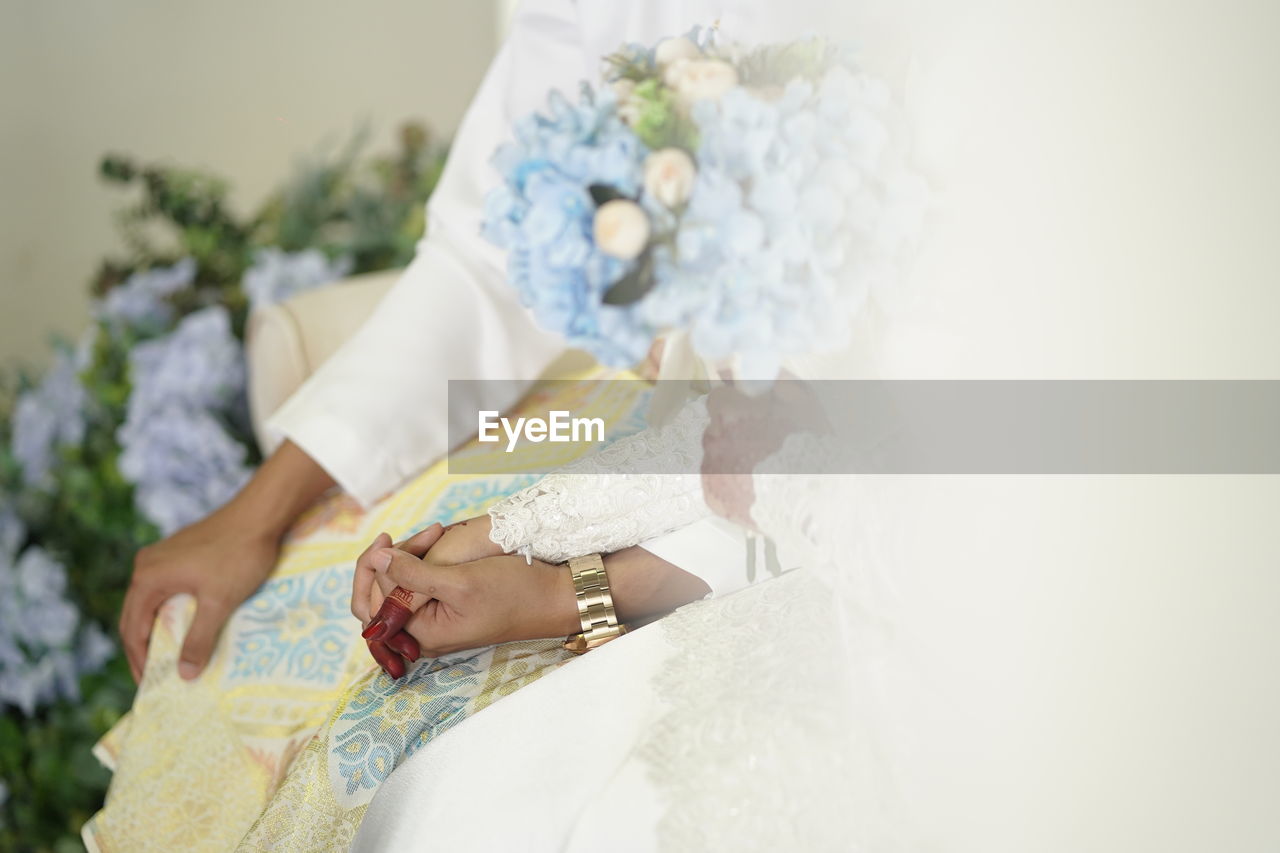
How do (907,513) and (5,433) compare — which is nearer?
(907,513)

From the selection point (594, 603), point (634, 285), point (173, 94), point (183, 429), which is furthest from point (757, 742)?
point (173, 94)

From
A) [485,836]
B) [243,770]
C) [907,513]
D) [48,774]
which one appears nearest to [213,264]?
[48,774]

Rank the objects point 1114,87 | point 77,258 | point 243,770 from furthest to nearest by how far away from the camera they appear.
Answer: point 77,258
point 243,770
point 1114,87

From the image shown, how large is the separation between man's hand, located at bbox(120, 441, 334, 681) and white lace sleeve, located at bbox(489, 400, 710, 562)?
1.20ft

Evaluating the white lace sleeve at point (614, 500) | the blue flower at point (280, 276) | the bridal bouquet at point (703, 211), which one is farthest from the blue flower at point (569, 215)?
the blue flower at point (280, 276)

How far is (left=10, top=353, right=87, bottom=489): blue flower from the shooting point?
1.56 metres

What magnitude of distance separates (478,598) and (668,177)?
0.37m

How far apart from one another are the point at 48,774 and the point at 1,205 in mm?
1432

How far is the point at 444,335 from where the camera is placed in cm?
105

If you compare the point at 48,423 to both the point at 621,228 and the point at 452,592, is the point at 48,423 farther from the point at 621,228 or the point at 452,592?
the point at 621,228

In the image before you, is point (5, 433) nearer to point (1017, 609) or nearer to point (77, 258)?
point (77, 258)

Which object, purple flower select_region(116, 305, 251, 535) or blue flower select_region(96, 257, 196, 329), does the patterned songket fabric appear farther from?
blue flower select_region(96, 257, 196, 329)

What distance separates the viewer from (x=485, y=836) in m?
0.66

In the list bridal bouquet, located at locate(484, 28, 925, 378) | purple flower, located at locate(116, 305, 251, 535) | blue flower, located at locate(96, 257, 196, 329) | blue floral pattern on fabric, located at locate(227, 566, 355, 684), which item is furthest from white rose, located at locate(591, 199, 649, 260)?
blue flower, located at locate(96, 257, 196, 329)
